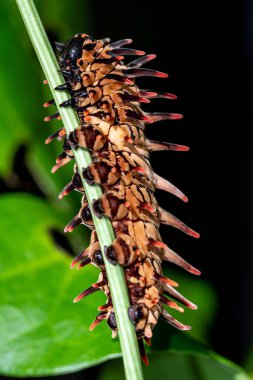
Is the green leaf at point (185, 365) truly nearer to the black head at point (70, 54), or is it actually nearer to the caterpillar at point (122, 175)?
the caterpillar at point (122, 175)

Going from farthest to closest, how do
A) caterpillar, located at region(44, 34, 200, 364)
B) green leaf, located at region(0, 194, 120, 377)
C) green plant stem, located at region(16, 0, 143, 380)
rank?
green leaf, located at region(0, 194, 120, 377) → caterpillar, located at region(44, 34, 200, 364) → green plant stem, located at region(16, 0, 143, 380)

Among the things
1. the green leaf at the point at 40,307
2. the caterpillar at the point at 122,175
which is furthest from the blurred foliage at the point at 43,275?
the caterpillar at the point at 122,175

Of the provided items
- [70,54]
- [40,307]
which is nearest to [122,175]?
[70,54]

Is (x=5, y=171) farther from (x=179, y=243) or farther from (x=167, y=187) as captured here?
(x=167, y=187)

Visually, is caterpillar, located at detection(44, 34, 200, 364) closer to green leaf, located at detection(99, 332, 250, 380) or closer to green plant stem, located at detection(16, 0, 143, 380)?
green plant stem, located at detection(16, 0, 143, 380)

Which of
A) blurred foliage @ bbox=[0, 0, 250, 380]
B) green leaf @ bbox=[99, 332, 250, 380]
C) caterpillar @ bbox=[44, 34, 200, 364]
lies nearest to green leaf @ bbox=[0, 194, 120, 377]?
blurred foliage @ bbox=[0, 0, 250, 380]

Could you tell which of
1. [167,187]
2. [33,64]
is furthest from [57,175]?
[167,187]
